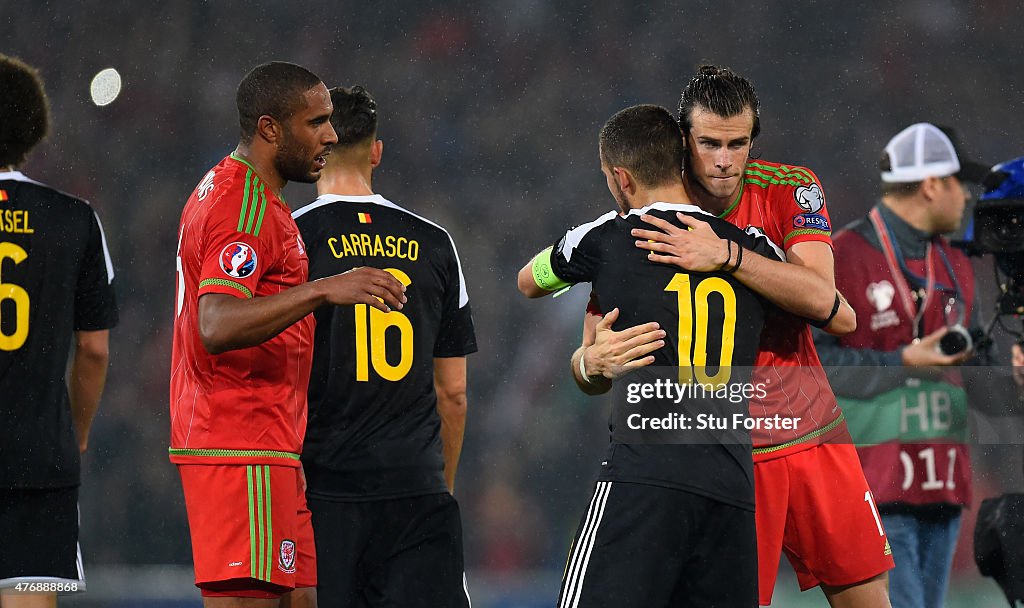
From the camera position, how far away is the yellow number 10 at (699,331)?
288cm

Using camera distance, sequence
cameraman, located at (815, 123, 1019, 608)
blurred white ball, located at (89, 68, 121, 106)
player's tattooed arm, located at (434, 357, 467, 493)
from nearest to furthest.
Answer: player's tattooed arm, located at (434, 357, 467, 493)
cameraman, located at (815, 123, 1019, 608)
blurred white ball, located at (89, 68, 121, 106)

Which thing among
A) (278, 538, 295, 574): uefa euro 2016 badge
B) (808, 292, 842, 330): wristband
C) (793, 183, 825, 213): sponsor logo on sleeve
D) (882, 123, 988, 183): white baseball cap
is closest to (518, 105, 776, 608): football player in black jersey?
(808, 292, 842, 330): wristband

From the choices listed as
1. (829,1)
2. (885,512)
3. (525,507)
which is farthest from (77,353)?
(829,1)

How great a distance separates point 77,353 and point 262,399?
1.21 meters

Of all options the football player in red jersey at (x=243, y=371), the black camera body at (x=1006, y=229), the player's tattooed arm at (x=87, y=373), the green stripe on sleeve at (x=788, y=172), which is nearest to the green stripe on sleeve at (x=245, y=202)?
the football player in red jersey at (x=243, y=371)

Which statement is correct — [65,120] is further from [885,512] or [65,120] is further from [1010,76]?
[1010,76]

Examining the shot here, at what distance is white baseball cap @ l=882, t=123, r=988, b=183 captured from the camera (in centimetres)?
485

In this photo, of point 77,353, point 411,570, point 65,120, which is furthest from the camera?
point 65,120

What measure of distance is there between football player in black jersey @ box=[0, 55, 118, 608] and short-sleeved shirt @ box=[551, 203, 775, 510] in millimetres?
1695

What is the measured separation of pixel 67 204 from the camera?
11.8 ft

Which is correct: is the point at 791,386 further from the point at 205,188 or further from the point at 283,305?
the point at 205,188

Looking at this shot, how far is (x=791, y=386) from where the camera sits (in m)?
3.34

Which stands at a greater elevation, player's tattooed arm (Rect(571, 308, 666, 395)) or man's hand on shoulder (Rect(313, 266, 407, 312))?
man's hand on shoulder (Rect(313, 266, 407, 312))

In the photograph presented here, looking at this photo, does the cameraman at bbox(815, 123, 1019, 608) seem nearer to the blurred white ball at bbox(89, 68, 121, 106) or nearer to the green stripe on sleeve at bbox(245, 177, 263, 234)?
the green stripe on sleeve at bbox(245, 177, 263, 234)
